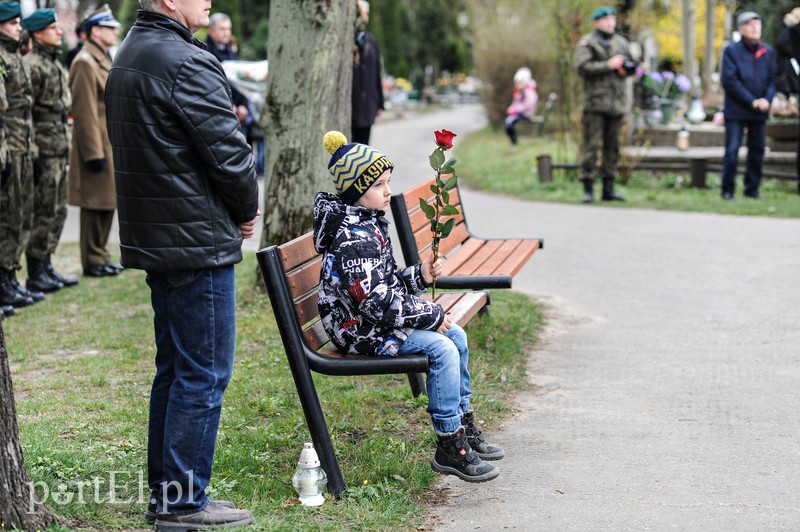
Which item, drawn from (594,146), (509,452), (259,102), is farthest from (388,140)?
(509,452)

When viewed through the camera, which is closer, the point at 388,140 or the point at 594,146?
the point at 594,146

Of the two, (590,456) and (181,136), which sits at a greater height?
(181,136)

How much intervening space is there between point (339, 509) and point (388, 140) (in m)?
23.0

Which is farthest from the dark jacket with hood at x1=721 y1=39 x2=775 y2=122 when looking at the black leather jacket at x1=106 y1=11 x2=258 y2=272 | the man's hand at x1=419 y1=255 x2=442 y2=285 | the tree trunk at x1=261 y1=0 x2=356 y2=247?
the black leather jacket at x1=106 y1=11 x2=258 y2=272

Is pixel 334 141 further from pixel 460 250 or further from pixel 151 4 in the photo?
pixel 460 250

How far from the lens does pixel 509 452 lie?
15.8 ft

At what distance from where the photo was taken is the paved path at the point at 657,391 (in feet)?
13.7

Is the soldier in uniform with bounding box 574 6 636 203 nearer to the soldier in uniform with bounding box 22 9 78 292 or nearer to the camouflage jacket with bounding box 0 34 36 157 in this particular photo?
the soldier in uniform with bounding box 22 9 78 292

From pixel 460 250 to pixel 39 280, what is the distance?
3.63m

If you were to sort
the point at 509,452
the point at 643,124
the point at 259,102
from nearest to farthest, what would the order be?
the point at 509,452
the point at 259,102
the point at 643,124

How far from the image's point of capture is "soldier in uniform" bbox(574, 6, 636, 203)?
1202 centimetres

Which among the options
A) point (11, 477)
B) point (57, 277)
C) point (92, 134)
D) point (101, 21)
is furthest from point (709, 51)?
point (11, 477)

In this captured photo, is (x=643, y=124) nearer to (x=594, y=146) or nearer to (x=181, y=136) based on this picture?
(x=594, y=146)

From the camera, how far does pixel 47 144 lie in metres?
8.28
